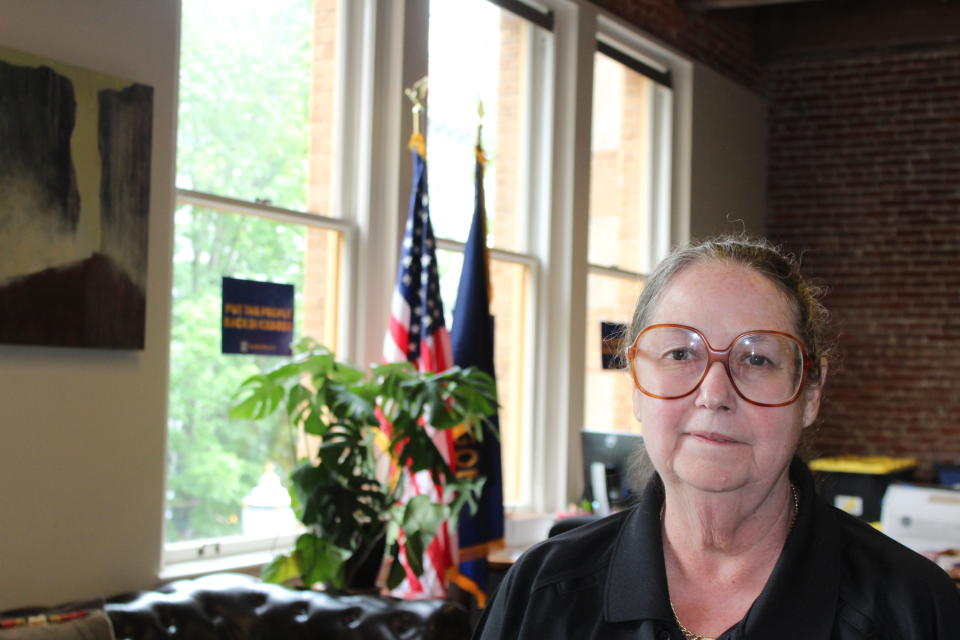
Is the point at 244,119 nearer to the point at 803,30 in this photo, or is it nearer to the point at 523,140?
the point at 523,140

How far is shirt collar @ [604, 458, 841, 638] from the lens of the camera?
4.49ft

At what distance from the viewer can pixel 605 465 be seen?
5730 mm

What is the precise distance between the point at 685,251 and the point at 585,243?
16.5 ft

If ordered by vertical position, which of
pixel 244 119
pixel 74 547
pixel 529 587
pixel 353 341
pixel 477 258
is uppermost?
pixel 244 119

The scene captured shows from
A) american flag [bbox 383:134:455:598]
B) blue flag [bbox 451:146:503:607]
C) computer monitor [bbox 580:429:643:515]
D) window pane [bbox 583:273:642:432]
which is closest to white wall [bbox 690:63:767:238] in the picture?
window pane [bbox 583:273:642:432]

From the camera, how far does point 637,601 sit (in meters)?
1.43

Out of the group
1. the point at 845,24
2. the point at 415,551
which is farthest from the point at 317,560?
the point at 845,24

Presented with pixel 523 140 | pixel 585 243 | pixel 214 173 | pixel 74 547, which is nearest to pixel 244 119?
pixel 214 173

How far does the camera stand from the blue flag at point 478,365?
4.76 m

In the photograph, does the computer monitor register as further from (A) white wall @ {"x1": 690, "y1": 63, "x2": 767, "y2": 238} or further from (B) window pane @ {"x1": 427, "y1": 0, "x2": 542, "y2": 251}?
(A) white wall @ {"x1": 690, "y1": 63, "x2": 767, "y2": 238}

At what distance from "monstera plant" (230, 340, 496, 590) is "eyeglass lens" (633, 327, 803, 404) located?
233cm

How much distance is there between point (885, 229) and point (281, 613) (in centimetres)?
639

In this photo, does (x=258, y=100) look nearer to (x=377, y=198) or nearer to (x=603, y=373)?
(x=377, y=198)

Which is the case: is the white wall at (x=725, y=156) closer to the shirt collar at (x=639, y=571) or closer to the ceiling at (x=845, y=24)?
the ceiling at (x=845, y=24)
